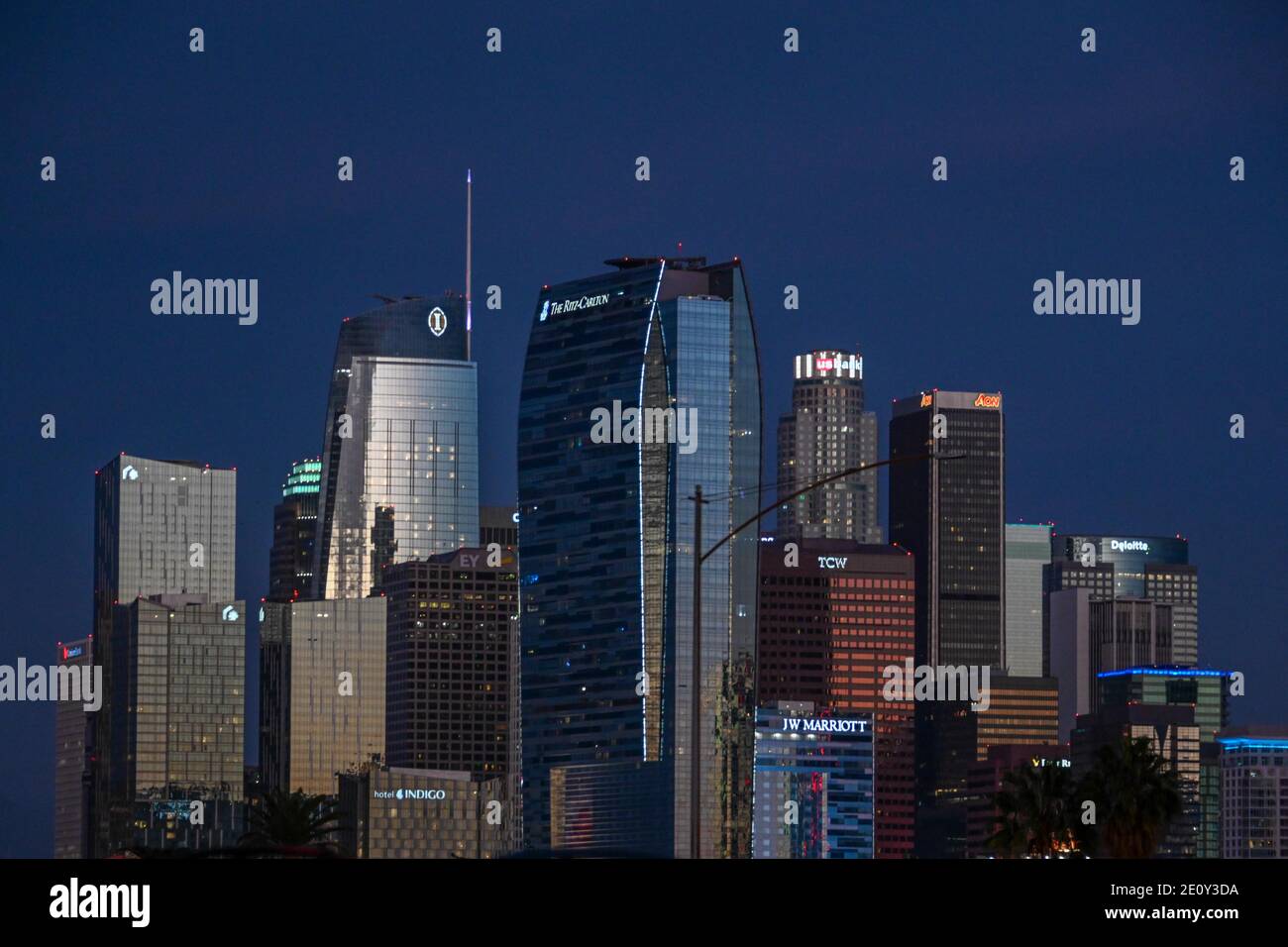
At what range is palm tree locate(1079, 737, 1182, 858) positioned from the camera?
102 m

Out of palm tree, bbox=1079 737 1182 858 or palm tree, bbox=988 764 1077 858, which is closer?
palm tree, bbox=1079 737 1182 858

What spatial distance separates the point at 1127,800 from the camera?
334 feet

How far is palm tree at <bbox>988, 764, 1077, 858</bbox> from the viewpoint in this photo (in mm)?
103000

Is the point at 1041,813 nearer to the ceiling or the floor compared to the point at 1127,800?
nearer to the floor

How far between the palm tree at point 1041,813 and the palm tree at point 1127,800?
2.95 ft

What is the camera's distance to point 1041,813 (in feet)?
338

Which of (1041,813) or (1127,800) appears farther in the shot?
(1041,813)

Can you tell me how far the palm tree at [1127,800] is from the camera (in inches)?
4013

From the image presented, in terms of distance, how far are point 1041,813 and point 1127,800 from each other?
353cm

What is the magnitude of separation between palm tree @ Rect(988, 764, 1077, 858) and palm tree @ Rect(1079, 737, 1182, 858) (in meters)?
0.90
